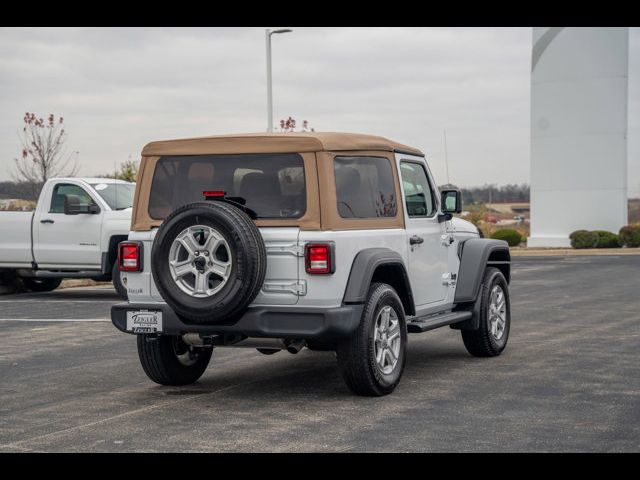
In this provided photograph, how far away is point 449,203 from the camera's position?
978 cm

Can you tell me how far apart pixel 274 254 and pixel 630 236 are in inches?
1298

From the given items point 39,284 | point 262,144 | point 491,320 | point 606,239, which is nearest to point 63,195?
point 39,284

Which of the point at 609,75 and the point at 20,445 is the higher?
the point at 609,75

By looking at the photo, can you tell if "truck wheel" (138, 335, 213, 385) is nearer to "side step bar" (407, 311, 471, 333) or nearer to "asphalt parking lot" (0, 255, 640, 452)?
"asphalt parking lot" (0, 255, 640, 452)

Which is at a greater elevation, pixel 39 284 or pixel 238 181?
pixel 238 181

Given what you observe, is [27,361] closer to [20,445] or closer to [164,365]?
[164,365]

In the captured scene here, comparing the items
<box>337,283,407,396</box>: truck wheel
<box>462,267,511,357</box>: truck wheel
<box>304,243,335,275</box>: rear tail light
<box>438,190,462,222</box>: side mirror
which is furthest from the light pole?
<box>304,243,335,275</box>: rear tail light

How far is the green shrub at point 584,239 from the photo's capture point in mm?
38125

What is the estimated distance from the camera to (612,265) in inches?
1091

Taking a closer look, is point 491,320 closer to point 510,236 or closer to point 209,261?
point 209,261

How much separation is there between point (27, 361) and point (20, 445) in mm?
4234

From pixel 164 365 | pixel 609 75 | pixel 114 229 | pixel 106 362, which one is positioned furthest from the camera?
pixel 609 75
